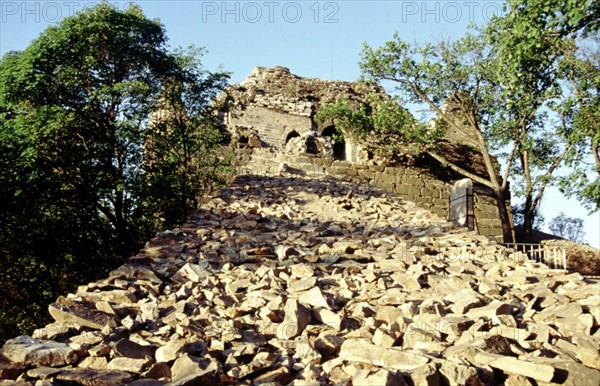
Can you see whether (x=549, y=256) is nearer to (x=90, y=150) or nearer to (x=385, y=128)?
(x=385, y=128)

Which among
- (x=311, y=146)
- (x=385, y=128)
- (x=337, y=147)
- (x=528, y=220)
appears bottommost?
(x=528, y=220)

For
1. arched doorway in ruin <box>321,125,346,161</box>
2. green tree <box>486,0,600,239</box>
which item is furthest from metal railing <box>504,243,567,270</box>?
arched doorway in ruin <box>321,125,346,161</box>

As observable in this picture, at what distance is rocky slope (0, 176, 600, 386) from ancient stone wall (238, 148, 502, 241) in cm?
533

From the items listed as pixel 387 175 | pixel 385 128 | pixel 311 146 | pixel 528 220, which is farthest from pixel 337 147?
pixel 528 220

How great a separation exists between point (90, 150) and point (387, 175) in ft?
24.8

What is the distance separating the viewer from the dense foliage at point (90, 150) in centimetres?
829

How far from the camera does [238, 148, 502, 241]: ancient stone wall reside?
11586 mm

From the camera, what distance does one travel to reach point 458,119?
A: 15.2m

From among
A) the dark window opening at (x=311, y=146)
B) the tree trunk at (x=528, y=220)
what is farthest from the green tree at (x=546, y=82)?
the dark window opening at (x=311, y=146)

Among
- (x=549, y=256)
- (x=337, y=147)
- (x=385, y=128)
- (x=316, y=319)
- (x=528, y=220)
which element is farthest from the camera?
(x=337, y=147)

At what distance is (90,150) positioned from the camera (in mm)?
9258

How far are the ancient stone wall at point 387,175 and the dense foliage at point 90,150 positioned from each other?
69.3 inches

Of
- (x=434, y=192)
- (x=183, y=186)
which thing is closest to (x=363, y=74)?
(x=434, y=192)

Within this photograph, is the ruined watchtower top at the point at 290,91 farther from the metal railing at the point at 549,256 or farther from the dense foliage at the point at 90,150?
the metal railing at the point at 549,256
